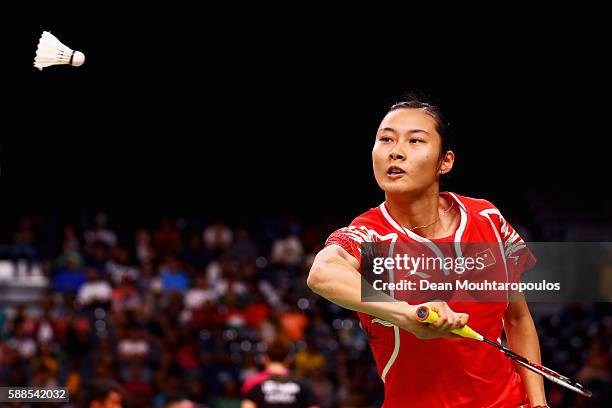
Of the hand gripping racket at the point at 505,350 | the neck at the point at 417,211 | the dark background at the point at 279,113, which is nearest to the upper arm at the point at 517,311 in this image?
the hand gripping racket at the point at 505,350

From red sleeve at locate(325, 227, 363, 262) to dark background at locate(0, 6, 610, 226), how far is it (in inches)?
283

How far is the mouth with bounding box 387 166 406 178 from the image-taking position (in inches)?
128

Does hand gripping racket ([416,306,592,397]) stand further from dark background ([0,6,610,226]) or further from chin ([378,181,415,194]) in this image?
dark background ([0,6,610,226])

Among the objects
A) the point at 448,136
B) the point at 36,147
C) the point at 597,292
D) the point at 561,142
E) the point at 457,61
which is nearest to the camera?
the point at 448,136

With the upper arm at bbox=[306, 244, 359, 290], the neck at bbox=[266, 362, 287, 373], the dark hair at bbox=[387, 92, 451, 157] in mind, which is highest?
the dark hair at bbox=[387, 92, 451, 157]

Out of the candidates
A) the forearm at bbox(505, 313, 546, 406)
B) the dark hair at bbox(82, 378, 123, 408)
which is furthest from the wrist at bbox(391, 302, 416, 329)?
the dark hair at bbox(82, 378, 123, 408)

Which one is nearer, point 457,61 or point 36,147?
point 457,61

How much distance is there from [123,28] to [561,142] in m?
6.24

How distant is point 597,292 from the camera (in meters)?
9.41

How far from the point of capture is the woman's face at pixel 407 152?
10.7 feet

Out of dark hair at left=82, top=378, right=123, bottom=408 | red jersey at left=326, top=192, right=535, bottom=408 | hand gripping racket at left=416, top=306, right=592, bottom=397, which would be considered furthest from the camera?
dark hair at left=82, top=378, right=123, bottom=408

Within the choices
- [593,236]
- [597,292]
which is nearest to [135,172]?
[593,236]

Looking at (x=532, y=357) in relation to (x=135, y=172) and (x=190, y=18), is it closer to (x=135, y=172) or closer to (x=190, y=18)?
(x=190, y=18)

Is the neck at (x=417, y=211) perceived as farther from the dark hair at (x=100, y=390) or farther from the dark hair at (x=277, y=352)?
the dark hair at (x=277, y=352)
